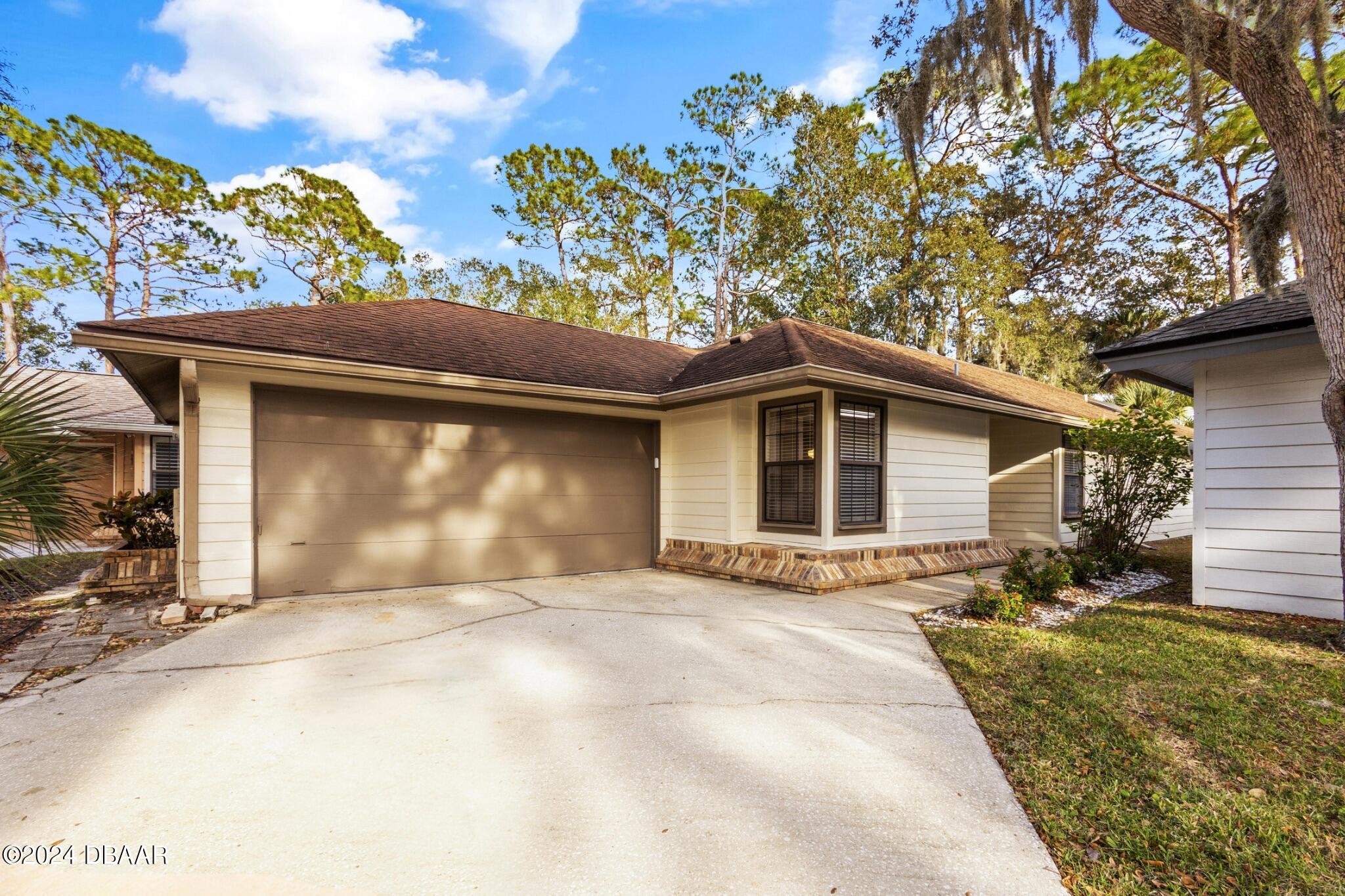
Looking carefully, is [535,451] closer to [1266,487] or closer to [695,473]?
[695,473]

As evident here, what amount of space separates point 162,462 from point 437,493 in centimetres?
1047

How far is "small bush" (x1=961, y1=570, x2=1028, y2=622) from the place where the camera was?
4837 mm

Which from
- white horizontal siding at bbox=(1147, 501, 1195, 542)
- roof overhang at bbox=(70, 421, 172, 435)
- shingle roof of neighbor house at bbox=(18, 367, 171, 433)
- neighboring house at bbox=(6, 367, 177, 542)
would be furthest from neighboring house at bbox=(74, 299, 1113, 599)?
white horizontal siding at bbox=(1147, 501, 1195, 542)

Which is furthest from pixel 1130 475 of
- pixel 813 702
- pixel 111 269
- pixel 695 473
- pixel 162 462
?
pixel 111 269

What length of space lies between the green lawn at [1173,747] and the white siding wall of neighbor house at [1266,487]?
1.59 feet

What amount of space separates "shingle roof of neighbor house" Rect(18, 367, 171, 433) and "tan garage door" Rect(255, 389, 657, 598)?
7567 millimetres

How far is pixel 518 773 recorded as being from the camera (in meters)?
2.32

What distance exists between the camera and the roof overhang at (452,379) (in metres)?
4.80

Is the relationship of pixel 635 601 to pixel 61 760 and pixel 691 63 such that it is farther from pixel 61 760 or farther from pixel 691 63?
pixel 691 63

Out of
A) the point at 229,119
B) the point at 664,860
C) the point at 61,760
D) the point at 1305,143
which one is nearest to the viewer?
the point at 664,860

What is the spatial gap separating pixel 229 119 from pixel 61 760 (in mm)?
20632

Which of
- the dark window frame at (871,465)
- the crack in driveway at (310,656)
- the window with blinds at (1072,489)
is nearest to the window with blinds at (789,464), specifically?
the dark window frame at (871,465)

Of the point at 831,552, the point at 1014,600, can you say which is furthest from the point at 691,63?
the point at 1014,600

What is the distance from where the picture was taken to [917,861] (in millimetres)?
1789
